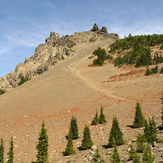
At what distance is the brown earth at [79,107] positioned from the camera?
18.1 m

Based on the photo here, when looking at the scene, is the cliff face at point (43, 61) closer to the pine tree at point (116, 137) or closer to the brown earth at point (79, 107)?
the brown earth at point (79, 107)

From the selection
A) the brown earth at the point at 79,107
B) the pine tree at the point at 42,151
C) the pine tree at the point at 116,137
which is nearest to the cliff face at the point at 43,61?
the brown earth at the point at 79,107

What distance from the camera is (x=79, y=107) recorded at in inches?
1220

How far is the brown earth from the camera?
18.1 meters

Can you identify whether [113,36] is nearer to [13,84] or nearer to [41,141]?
[13,84]

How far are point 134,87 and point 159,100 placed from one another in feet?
37.5

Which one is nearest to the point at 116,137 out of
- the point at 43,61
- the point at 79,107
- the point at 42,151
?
the point at 42,151

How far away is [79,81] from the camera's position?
51125 mm

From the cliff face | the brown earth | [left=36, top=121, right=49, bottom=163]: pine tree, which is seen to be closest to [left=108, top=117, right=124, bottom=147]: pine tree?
the brown earth

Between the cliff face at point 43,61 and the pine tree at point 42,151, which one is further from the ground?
the cliff face at point 43,61

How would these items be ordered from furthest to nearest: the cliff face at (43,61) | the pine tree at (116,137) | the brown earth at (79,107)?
1. the cliff face at (43,61)
2. the brown earth at (79,107)
3. the pine tree at (116,137)

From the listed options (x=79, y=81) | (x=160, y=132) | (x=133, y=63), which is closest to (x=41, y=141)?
(x=160, y=132)

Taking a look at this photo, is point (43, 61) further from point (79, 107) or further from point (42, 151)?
point (42, 151)

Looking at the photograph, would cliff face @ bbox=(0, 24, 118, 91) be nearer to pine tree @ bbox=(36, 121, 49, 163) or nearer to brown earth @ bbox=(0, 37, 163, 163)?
brown earth @ bbox=(0, 37, 163, 163)
